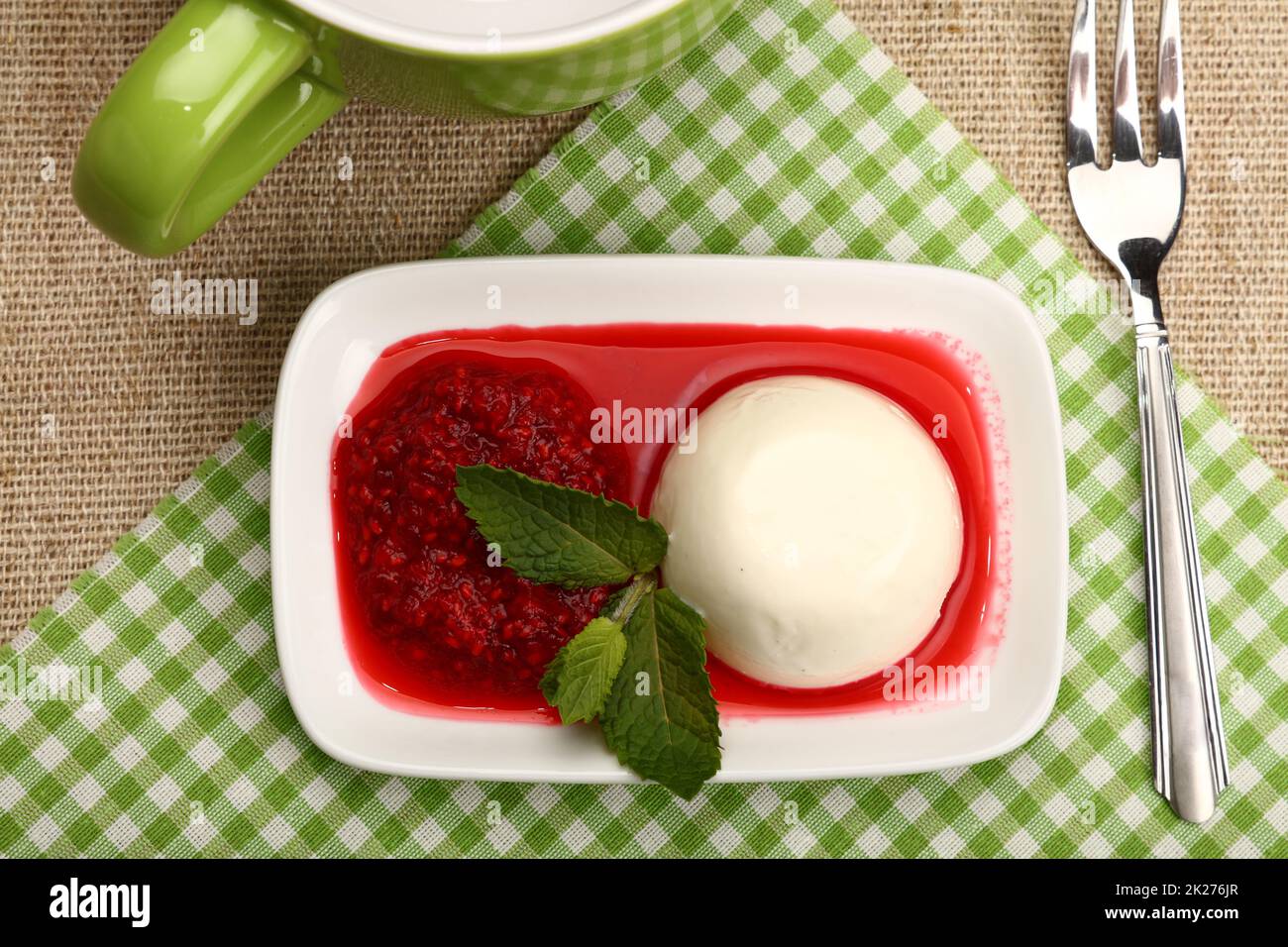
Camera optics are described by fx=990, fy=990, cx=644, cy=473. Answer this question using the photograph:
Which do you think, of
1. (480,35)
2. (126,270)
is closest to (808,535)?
(480,35)

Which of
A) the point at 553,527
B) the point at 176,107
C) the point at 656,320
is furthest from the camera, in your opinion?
the point at 656,320

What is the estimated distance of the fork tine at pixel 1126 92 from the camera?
45.1 inches

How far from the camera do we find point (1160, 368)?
1.14 meters

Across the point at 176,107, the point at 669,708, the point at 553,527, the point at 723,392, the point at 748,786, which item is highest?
the point at 176,107

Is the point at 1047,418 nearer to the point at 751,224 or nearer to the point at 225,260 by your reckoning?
the point at 751,224

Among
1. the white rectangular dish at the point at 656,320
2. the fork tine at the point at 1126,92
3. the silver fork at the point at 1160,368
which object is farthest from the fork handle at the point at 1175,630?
the fork tine at the point at 1126,92

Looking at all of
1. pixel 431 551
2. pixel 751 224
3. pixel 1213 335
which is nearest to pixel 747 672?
pixel 431 551

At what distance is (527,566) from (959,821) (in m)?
0.59

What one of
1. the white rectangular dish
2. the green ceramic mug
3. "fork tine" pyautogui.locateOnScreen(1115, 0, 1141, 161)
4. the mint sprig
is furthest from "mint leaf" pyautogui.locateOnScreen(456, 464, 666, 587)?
"fork tine" pyautogui.locateOnScreen(1115, 0, 1141, 161)

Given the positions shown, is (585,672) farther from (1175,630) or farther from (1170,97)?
(1170,97)

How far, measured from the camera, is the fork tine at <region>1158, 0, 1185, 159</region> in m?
1.16

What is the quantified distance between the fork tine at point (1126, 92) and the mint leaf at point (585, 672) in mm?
818

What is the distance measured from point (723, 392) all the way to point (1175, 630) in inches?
22.9

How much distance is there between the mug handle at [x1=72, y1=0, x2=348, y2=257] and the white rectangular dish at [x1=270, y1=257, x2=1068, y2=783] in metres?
0.39
